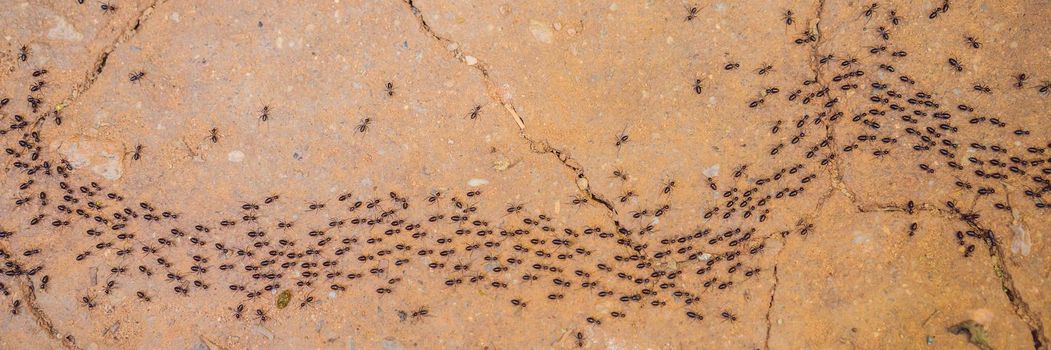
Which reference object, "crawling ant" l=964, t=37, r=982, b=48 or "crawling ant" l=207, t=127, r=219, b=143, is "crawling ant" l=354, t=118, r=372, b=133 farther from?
"crawling ant" l=964, t=37, r=982, b=48

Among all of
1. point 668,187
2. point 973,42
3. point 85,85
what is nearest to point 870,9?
point 973,42

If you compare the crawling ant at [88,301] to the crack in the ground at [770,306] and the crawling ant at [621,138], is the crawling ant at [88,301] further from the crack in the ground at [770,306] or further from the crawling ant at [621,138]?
the crack in the ground at [770,306]

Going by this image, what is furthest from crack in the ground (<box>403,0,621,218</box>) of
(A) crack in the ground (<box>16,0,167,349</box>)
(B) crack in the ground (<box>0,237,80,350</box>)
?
(B) crack in the ground (<box>0,237,80,350</box>)

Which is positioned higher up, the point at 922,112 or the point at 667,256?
the point at 922,112

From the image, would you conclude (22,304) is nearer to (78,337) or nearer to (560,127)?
(78,337)

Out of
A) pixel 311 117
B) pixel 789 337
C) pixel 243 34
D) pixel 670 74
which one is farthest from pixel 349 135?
pixel 789 337

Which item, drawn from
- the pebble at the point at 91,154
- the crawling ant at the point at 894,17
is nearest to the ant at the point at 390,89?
the pebble at the point at 91,154
